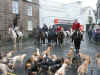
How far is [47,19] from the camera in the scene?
5.68 m

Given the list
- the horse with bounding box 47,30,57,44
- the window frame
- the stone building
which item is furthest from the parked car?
the window frame

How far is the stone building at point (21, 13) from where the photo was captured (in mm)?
7422

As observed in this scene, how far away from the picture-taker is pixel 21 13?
752 cm

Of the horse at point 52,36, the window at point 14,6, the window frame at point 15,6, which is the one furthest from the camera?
the horse at point 52,36

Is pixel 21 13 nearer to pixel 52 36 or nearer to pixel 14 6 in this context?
pixel 14 6

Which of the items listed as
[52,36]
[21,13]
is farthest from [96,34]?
[21,13]

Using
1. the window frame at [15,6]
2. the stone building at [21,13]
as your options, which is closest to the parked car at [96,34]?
the stone building at [21,13]

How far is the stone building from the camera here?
7422mm

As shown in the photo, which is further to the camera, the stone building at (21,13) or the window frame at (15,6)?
the window frame at (15,6)

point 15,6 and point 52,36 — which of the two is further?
point 52,36

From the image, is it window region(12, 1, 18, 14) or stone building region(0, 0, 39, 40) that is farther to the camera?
window region(12, 1, 18, 14)

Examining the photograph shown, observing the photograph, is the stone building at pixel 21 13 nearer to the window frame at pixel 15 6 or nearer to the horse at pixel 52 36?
the window frame at pixel 15 6

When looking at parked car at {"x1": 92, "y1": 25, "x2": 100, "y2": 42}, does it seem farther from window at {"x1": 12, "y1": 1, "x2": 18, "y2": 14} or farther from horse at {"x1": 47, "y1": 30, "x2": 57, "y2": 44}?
window at {"x1": 12, "y1": 1, "x2": 18, "y2": 14}

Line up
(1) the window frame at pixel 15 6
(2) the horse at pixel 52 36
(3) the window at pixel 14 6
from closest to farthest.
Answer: (1) the window frame at pixel 15 6
(3) the window at pixel 14 6
(2) the horse at pixel 52 36
